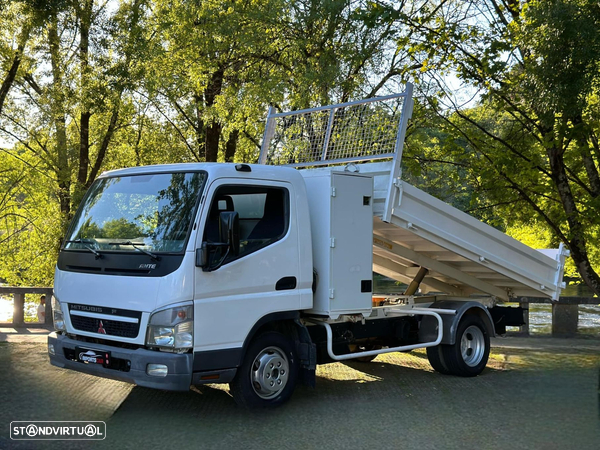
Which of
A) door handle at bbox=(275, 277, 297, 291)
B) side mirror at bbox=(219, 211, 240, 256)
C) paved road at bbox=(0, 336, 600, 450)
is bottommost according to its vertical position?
paved road at bbox=(0, 336, 600, 450)

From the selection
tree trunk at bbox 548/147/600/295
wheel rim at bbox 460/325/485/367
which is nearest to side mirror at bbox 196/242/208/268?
wheel rim at bbox 460/325/485/367

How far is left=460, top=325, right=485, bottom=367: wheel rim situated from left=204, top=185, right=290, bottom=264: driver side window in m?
3.49

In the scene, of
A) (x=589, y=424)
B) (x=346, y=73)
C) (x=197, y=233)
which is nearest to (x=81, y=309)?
(x=197, y=233)

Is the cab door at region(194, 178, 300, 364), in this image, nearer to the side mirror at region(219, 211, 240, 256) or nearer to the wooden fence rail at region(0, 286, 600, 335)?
the side mirror at region(219, 211, 240, 256)

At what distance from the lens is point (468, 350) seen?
917cm

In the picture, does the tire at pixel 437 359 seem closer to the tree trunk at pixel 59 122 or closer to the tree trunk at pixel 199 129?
the tree trunk at pixel 59 122

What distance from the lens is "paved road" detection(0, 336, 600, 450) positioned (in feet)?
19.8

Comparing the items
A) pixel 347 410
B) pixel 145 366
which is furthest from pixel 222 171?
pixel 347 410

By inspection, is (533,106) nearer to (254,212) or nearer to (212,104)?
(254,212)

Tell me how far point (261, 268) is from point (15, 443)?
105 inches

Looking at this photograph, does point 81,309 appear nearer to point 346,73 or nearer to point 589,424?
point 589,424

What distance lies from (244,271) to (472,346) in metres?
4.11

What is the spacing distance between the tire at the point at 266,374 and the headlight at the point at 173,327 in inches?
29.5

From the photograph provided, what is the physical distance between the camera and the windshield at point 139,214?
6.35 meters
